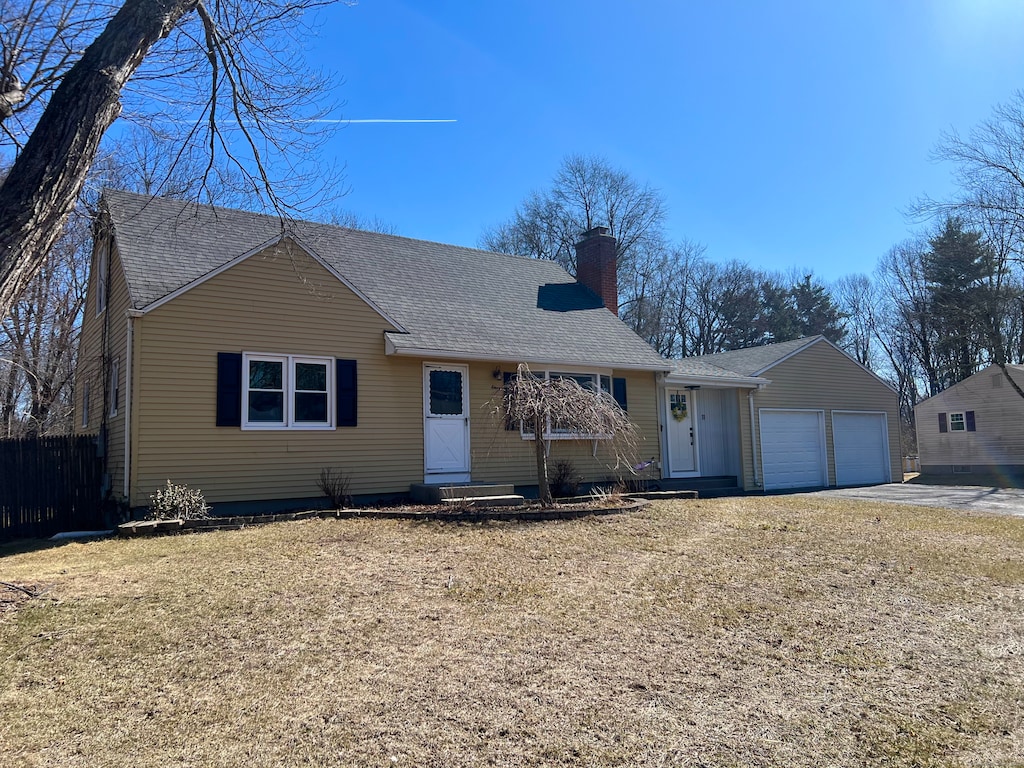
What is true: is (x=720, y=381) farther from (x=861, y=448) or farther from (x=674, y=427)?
(x=861, y=448)

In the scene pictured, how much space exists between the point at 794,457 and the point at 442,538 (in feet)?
42.2

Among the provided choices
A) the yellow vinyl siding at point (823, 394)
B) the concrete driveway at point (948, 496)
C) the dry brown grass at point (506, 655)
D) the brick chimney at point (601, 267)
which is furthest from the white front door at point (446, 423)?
the concrete driveway at point (948, 496)

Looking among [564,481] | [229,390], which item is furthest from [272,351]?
[564,481]

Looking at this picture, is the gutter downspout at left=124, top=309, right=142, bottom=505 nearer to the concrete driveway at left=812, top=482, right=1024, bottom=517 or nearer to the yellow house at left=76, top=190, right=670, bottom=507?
the yellow house at left=76, top=190, right=670, bottom=507

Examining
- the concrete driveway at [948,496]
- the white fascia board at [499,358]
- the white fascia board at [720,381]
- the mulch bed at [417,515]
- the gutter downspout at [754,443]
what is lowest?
the concrete driveway at [948,496]

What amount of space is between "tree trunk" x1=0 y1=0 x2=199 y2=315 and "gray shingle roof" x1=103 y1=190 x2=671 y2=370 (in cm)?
487

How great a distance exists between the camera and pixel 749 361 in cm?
1914

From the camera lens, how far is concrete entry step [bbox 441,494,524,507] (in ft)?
36.6

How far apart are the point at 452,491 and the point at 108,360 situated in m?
6.46

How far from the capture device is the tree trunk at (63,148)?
14.6ft

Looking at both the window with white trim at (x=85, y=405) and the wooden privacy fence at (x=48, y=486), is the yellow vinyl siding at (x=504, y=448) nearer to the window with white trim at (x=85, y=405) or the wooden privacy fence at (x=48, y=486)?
the wooden privacy fence at (x=48, y=486)

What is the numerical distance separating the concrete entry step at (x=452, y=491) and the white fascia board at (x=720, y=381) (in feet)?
19.0

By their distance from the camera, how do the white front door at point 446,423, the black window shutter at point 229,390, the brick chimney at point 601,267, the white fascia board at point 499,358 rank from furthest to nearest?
the brick chimney at point 601,267, the white front door at point 446,423, the white fascia board at point 499,358, the black window shutter at point 229,390

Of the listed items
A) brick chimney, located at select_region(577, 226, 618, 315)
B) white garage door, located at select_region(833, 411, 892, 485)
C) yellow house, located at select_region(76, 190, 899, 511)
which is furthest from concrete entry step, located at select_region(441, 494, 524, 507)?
white garage door, located at select_region(833, 411, 892, 485)
